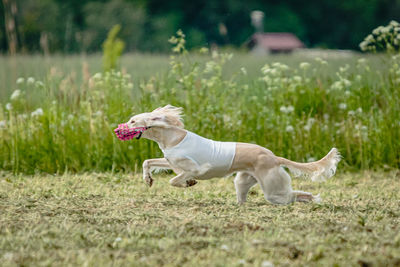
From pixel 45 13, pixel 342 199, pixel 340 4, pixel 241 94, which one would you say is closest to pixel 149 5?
pixel 45 13

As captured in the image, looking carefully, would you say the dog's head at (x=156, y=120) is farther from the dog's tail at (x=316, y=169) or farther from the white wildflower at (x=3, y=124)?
the white wildflower at (x=3, y=124)

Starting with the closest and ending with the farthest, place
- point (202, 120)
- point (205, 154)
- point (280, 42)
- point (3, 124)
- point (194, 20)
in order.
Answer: point (205, 154)
point (3, 124)
point (202, 120)
point (194, 20)
point (280, 42)

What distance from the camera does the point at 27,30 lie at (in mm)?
40500

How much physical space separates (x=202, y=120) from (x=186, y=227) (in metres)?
3.96

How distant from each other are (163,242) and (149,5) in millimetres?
48653

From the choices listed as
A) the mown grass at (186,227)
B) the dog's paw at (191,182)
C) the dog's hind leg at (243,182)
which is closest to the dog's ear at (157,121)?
the dog's paw at (191,182)

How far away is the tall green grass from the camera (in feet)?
27.6

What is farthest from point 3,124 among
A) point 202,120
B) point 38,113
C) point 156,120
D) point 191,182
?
point 191,182

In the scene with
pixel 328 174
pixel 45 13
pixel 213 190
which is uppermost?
pixel 45 13

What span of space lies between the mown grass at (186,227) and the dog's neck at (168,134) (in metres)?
0.60

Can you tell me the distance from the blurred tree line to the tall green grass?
30.6 meters

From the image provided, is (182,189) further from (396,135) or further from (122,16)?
(122,16)

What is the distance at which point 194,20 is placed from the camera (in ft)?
162

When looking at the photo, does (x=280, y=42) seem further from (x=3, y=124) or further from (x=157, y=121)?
(x=157, y=121)
